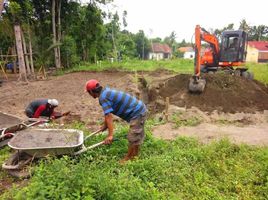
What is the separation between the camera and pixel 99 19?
23844mm

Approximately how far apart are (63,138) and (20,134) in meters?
0.79

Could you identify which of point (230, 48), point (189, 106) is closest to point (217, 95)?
point (189, 106)

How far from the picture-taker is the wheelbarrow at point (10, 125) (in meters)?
5.19

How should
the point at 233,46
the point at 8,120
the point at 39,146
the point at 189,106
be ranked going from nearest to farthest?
the point at 39,146, the point at 8,120, the point at 189,106, the point at 233,46

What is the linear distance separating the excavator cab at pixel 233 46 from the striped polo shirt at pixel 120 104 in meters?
9.89

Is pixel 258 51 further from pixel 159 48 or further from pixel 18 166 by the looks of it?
pixel 18 166

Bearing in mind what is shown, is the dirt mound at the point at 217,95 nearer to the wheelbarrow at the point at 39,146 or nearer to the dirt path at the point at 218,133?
the dirt path at the point at 218,133

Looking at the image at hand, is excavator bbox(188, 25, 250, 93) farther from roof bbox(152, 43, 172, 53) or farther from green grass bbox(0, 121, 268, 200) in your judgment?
roof bbox(152, 43, 172, 53)

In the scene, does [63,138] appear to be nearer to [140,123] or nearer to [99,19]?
[140,123]

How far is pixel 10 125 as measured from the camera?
5.60 metres

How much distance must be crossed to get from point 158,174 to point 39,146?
194cm

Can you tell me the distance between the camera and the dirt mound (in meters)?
9.68

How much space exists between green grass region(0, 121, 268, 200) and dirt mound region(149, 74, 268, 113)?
4.20m

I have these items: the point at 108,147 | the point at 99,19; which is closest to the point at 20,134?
the point at 108,147
